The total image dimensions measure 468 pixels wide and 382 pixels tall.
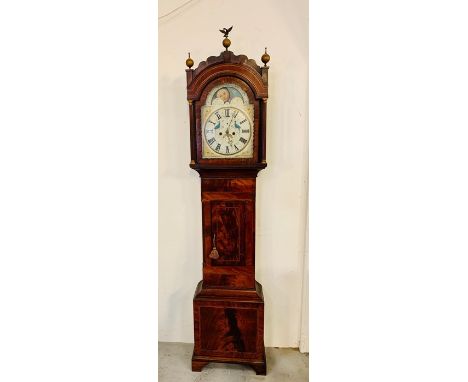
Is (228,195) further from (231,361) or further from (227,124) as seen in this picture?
(231,361)

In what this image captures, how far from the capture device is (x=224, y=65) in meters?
1.43

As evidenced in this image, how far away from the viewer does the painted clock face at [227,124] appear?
57.4 inches

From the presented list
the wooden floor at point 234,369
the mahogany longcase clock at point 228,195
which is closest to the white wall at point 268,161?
the wooden floor at point 234,369

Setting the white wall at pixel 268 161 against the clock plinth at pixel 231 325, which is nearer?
the clock plinth at pixel 231 325

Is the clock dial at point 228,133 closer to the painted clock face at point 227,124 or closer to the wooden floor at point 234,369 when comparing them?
the painted clock face at point 227,124

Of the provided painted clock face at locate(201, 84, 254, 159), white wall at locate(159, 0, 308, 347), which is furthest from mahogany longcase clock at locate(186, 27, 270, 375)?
white wall at locate(159, 0, 308, 347)

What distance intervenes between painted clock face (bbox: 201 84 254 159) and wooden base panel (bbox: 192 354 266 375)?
1.06 meters

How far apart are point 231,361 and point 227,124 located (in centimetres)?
122

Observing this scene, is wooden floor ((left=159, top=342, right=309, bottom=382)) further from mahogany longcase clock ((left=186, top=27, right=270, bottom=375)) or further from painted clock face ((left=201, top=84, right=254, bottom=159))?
painted clock face ((left=201, top=84, right=254, bottom=159))

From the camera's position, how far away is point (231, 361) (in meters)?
1.51
